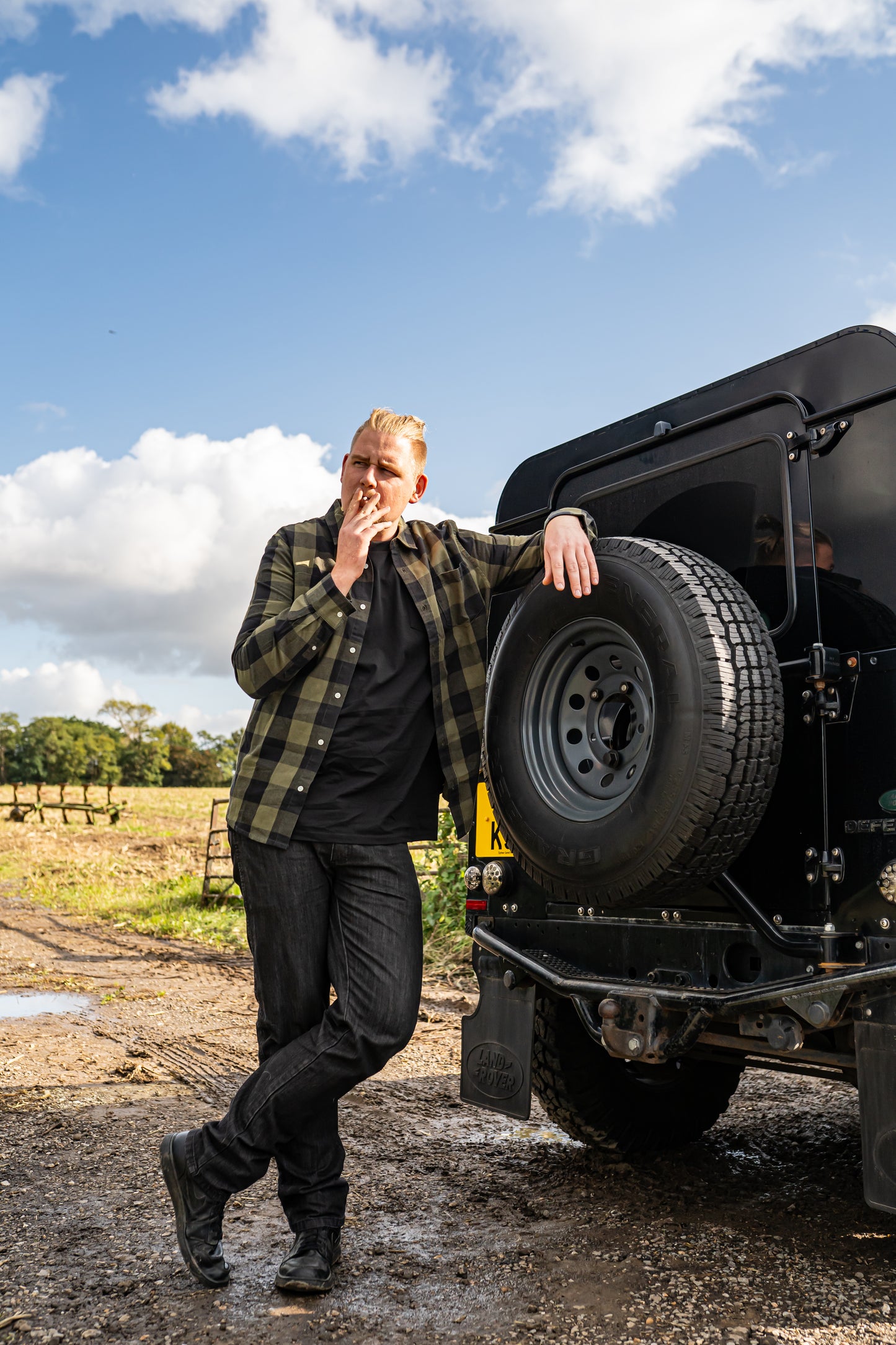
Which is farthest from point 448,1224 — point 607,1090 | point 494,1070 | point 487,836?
point 487,836

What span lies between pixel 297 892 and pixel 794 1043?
123 cm

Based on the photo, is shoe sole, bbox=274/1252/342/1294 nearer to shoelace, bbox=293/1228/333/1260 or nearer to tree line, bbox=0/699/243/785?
shoelace, bbox=293/1228/333/1260

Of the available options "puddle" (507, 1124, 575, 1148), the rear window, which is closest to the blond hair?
the rear window

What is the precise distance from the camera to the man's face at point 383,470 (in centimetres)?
255

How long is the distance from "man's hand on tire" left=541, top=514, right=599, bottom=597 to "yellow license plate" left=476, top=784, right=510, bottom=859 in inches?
42.5

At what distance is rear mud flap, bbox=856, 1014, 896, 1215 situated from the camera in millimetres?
2289

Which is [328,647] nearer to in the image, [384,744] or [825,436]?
[384,744]

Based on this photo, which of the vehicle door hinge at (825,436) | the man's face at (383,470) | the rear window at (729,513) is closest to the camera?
the man's face at (383,470)

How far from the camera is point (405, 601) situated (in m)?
2.69

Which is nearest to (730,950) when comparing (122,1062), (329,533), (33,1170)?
(329,533)

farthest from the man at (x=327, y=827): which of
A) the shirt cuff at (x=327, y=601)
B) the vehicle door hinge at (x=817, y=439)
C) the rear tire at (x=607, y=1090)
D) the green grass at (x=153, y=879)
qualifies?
the green grass at (x=153, y=879)

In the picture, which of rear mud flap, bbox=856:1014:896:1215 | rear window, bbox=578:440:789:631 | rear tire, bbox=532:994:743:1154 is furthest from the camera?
rear tire, bbox=532:994:743:1154

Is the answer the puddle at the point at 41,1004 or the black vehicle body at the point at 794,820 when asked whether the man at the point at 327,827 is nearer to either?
the black vehicle body at the point at 794,820

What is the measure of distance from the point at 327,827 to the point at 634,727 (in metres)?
0.89
